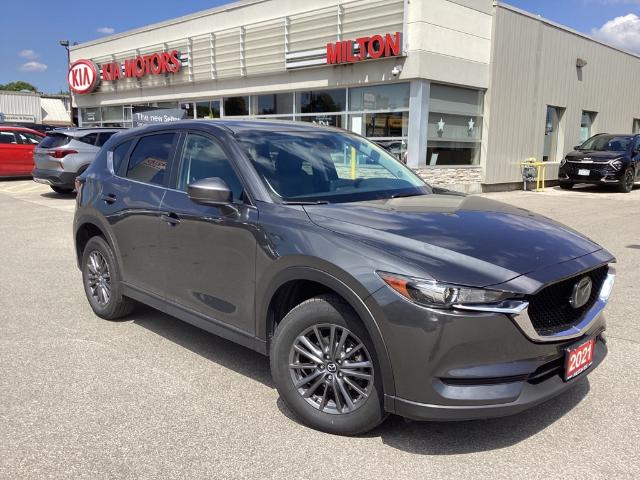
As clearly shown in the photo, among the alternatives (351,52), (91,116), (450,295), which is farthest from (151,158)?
(91,116)

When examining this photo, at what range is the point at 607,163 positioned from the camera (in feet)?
55.0

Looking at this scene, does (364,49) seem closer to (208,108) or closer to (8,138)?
(208,108)

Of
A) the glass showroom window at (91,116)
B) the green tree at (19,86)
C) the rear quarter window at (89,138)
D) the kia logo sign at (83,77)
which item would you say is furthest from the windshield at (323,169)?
the green tree at (19,86)

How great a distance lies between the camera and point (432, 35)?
14.5 m

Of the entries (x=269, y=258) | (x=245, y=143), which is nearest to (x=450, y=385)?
(x=269, y=258)

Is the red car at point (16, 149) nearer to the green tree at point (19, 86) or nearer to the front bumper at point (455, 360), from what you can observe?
the front bumper at point (455, 360)

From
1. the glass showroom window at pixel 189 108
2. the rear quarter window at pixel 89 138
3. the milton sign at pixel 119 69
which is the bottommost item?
the rear quarter window at pixel 89 138

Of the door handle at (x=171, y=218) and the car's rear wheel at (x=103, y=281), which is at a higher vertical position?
the door handle at (x=171, y=218)

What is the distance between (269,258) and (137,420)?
118cm

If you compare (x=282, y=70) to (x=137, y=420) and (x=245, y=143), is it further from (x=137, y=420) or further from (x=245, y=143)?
(x=137, y=420)

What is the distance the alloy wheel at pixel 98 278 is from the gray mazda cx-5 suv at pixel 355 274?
0.51 m

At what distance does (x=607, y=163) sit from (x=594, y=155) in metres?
0.57

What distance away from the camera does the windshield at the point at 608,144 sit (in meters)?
17.4

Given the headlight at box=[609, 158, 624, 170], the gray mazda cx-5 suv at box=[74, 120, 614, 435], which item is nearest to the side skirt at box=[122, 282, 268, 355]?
the gray mazda cx-5 suv at box=[74, 120, 614, 435]
